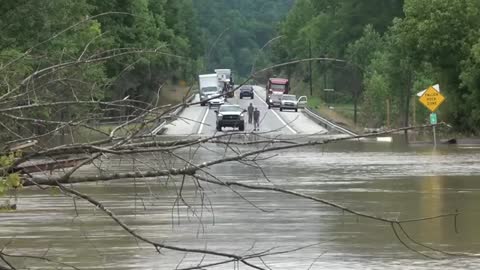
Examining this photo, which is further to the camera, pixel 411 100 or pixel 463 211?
pixel 411 100

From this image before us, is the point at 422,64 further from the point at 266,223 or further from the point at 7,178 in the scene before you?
the point at 7,178

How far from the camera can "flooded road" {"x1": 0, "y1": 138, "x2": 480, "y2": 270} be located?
41.3 ft

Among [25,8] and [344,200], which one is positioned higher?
[25,8]

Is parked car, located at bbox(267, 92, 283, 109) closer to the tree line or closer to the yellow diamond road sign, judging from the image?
the tree line

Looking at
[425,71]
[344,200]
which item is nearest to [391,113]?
[425,71]

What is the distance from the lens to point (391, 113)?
6925 centimetres

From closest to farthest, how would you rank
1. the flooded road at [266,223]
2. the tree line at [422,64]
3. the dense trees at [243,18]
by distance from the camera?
1. the flooded road at [266,223]
2. the tree line at [422,64]
3. the dense trees at [243,18]

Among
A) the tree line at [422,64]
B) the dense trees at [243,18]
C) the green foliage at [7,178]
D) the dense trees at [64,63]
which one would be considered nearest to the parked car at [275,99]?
the tree line at [422,64]

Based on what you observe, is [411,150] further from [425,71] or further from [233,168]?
[425,71]

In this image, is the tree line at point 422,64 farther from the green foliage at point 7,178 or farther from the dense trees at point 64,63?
the green foliage at point 7,178

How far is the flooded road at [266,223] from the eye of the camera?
41.3ft

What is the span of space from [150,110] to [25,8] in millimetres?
32922

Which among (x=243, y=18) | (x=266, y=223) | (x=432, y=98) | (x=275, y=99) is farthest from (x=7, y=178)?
(x=243, y=18)

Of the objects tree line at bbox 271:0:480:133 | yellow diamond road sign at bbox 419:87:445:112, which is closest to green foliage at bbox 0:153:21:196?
tree line at bbox 271:0:480:133
